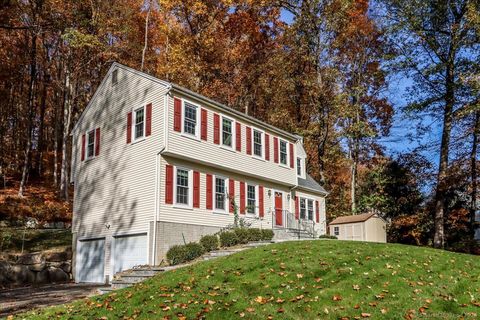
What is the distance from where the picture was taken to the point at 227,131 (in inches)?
792

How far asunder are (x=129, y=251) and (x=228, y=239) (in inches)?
160

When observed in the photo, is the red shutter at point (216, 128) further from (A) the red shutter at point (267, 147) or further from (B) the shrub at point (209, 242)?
(B) the shrub at point (209, 242)

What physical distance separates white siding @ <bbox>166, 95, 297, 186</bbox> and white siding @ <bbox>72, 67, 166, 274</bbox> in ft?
2.30

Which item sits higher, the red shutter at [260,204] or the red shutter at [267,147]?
the red shutter at [267,147]

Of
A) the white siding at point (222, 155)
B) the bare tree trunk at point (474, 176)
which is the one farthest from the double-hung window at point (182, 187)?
the bare tree trunk at point (474, 176)

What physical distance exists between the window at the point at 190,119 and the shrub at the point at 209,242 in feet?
14.3

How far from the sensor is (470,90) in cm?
2247

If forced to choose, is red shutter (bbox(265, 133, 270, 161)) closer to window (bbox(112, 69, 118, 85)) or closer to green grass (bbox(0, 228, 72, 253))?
window (bbox(112, 69, 118, 85))

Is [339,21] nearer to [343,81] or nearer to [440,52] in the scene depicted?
[343,81]

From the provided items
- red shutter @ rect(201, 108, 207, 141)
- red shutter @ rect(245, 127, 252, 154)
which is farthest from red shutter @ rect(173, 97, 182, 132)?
red shutter @ rect(245, 127, 252, 154)

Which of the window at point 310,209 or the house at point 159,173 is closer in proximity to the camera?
the house at point 159,173

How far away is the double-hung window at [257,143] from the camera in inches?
856

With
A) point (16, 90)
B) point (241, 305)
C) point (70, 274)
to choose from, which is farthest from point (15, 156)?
point (241, 305)

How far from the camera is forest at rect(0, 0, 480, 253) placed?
2395cm
